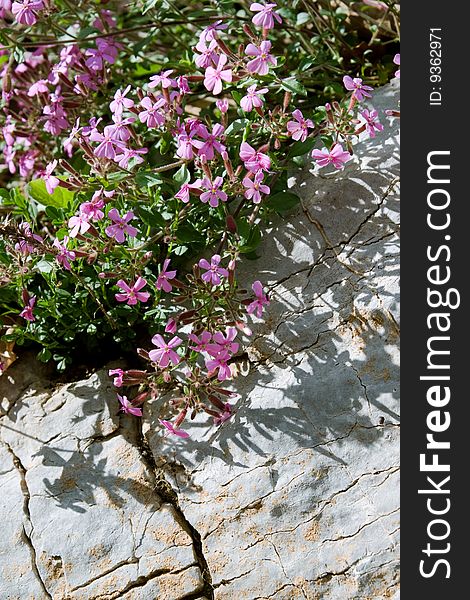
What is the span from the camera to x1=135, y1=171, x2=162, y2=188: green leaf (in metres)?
2.69

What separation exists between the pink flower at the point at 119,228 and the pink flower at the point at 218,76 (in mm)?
513

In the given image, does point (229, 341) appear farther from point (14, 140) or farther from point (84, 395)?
point (14, 140)

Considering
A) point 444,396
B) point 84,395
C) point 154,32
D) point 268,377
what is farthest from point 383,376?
point 154,32

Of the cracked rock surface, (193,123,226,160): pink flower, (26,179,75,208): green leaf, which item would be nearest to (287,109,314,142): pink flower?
(193,123,226,160): pink flower

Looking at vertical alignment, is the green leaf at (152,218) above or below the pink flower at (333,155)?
below

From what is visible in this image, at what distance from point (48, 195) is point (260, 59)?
99 centimetres

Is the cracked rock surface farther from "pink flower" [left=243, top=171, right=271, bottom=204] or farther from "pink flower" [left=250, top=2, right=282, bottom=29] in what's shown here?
"pink flower" [left=250, top=2, right=282, bottom=29]

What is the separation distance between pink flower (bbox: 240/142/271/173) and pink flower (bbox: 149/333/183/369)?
60 cm

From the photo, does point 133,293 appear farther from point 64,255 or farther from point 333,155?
point 333,155

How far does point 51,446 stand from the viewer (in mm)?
2799

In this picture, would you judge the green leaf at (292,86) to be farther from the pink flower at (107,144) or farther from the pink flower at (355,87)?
the pink flower at (107,144)

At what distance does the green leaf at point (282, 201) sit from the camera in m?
2.88

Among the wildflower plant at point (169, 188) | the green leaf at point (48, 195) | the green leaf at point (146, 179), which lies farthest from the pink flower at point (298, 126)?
the green leaf at point (48, 195)

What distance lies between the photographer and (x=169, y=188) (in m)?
2.78
